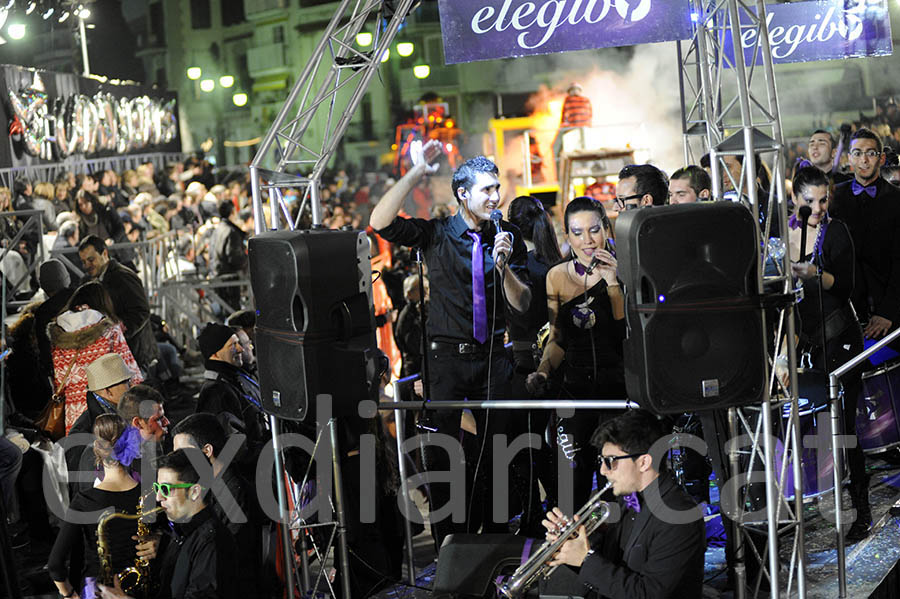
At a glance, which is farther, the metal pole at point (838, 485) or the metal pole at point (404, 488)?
the metal pole at point (404, 488)

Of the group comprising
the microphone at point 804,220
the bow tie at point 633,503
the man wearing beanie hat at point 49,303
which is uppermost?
the microphone at point 804,220

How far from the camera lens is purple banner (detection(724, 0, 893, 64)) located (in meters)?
7.98

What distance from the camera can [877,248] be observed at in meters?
6.51

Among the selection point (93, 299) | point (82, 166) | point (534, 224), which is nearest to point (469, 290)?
point (534, 224)

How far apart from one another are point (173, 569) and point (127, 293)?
5034 millimetres

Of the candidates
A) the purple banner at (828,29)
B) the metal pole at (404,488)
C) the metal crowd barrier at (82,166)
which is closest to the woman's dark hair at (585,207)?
the metal pole at (404,488)

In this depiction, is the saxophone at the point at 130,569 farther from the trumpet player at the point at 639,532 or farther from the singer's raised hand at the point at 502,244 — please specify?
the singer's raised hand at the point at 502,244

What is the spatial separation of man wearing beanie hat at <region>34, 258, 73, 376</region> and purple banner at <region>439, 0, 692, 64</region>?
3.52m

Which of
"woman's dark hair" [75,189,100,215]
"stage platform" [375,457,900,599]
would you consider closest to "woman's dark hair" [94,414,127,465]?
"stage platform" [375,457,900,599]

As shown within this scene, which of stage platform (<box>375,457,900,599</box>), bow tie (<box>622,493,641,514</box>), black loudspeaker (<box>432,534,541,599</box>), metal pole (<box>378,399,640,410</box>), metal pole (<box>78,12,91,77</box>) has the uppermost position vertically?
metal pole (<box>78,12,91,77</box>)

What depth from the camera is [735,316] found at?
4102 millimetres

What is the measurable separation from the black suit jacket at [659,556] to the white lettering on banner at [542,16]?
345 centimetres

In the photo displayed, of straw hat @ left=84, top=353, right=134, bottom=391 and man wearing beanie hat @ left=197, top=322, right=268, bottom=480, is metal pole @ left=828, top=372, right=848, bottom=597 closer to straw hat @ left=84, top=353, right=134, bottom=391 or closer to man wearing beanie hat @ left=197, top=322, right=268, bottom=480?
man wearing beanie hat @ left=197, top=322, right=268, bottom=480

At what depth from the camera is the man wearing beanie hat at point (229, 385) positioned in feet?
19.5
